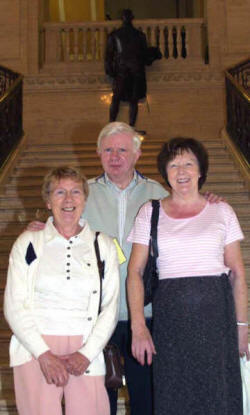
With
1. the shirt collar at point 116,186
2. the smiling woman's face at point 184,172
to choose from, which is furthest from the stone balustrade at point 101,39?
the smiling woman's face at point 184,172

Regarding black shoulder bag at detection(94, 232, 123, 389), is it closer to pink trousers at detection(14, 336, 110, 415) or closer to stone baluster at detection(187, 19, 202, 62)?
pink trousers at detection(14, 336, 110, 415)

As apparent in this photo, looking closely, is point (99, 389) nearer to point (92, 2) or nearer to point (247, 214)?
point (247, 214)

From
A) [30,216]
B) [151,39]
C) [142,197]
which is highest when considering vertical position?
[151,39]

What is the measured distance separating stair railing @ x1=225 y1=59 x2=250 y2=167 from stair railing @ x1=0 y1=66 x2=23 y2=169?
3.29m

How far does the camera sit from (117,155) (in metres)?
2.73

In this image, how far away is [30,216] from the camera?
18.9ft

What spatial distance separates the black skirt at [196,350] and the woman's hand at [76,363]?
30 cm

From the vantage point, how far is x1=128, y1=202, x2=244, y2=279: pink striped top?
2168mm

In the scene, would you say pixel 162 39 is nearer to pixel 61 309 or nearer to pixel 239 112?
A: pixel 239 112

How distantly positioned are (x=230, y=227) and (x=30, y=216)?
382 centimetres

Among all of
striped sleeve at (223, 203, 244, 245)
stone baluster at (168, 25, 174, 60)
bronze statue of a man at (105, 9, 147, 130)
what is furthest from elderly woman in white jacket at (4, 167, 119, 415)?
stone baluster at (168, 25, 174, 60)

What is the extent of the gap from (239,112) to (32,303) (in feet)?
20.2

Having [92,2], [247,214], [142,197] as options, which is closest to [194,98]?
[92,2]

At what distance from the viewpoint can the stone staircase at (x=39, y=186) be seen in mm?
4148
